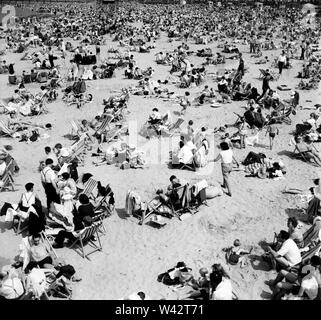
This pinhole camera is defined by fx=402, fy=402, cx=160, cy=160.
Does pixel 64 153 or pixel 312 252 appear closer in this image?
pixel 312 252

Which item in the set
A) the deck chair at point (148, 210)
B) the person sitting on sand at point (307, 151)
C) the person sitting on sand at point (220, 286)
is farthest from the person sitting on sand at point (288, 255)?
the person sitting on sand at point (307, 151)

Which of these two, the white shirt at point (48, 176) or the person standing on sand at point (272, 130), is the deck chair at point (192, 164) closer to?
the person standing on sand at point (272, 130)

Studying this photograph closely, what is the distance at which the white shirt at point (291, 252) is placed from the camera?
20.0ft

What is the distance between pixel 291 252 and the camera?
6.11 meters

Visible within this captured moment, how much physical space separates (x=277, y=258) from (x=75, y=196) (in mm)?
4105

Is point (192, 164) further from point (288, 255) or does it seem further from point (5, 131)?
point (5, 131)

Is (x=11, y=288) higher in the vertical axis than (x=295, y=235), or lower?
lower

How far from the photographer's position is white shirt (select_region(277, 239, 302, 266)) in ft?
20.0

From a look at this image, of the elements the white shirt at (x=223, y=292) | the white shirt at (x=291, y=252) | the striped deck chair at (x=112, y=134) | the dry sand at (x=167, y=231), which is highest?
the white shirt at (x=291, y=252)

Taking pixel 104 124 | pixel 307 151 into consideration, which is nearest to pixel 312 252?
pixel 307 151

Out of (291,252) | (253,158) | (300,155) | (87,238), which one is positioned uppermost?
(291,252)

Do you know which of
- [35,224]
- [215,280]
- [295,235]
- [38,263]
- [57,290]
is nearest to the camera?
Answer: [215,280]

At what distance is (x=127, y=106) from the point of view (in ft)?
49.8
